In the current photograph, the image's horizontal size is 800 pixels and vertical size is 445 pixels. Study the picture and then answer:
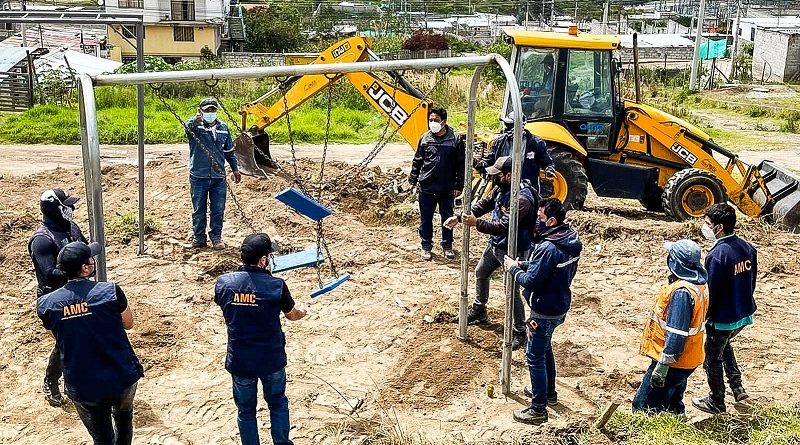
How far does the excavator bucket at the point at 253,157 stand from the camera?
11977 mm

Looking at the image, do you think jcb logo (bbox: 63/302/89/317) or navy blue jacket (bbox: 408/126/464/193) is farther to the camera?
navy blue jacket (bbox: 408/126/464/193)

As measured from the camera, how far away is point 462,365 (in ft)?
23.5

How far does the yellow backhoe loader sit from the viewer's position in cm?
1123

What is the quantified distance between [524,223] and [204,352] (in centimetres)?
307

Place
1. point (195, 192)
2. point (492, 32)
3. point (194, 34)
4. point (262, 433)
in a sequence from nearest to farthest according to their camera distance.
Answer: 1. point (262, 433)
2. point (195, 192)
3. point (194, 34)
4. point (492, 32)

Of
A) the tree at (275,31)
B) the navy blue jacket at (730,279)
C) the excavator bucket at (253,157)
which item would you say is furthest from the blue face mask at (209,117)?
the tree at (275,31)

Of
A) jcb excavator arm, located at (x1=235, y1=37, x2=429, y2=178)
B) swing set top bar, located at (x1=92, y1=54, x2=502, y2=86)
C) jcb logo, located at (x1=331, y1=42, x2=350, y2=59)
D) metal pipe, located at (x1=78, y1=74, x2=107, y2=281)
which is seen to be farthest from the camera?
jcb logo, located at (x1=331, y1=42, x2=350, y2=59)

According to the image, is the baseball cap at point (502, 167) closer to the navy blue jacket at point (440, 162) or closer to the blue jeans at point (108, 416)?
the navy blue jacket at point (440, 162)

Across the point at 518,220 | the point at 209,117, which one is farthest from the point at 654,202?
the point at 209,117

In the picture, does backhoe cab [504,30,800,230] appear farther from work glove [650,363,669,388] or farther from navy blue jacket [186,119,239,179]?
work glove [650,363,669,388]

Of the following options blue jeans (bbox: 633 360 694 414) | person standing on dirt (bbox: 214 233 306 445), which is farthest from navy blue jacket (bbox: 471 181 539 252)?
person standing on dirt (bbox: 214 233 306 445)

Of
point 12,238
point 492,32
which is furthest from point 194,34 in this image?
point 12,238

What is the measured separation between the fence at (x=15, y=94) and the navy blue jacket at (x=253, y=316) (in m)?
18.1

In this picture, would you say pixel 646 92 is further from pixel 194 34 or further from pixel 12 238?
pixel 194 34
